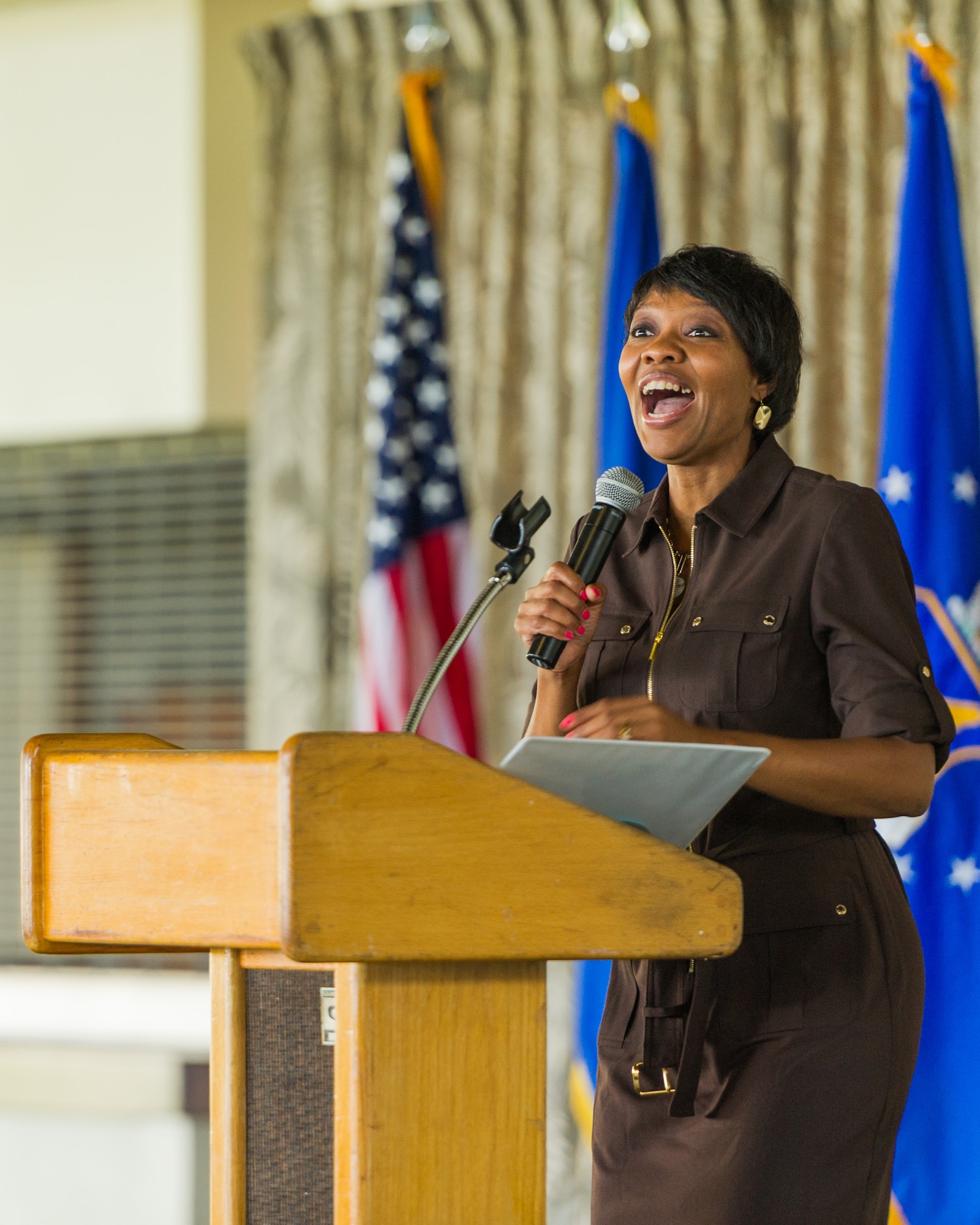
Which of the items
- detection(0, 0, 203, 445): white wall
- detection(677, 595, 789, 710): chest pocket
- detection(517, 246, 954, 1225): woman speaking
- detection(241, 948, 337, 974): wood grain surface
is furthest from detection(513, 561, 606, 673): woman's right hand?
detection(0, 0, 203, 445): white wall

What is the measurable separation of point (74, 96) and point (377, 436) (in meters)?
1.33

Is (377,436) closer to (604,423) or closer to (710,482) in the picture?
Result: (604,423)

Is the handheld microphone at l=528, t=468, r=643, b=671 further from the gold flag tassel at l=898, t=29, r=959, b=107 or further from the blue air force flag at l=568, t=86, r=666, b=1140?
the gold flag tassel at l=898, t=29, r=959, b=107

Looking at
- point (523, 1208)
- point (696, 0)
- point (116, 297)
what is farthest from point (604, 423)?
point (523, 1208)

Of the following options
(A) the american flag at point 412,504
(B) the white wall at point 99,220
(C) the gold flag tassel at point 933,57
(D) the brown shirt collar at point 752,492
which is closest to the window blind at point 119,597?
(B) the white wall at point 99,220

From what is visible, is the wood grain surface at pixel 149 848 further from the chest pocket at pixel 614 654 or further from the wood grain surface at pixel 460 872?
the chest pocket at pixel 614 654

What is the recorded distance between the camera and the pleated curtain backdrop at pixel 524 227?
10.8ft

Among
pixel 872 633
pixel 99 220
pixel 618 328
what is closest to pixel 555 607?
pixel 872 633

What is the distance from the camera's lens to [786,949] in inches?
55.0

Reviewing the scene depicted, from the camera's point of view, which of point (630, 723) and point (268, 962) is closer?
point (630, 723)

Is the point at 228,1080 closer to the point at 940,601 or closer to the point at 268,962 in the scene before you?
the point at 268,962

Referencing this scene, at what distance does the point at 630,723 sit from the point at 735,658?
28cm

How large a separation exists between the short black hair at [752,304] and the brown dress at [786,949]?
0.44 ft

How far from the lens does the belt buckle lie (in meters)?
1.42
